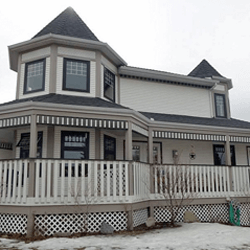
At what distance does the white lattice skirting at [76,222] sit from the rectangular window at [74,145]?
231 cm

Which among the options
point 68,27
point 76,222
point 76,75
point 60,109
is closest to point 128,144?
point 60,109

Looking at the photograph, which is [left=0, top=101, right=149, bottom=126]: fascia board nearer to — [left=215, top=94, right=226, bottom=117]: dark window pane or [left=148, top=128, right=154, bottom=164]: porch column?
[left=148, top=128, right=154, bottom=164]: porch column

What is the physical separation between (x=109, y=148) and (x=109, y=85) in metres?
2.72

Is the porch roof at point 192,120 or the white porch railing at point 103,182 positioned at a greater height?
the porch roof at point 192,120

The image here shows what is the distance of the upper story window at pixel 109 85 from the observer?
12.0 m

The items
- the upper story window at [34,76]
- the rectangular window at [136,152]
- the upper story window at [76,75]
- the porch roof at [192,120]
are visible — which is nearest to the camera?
the upper story window at [76,75]

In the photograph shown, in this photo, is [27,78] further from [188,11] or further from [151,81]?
[188,11]

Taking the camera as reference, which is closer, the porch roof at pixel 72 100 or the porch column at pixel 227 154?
the porch roof at pixel 72 100

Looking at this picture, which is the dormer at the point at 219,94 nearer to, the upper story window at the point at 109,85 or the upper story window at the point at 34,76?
the upper story window at the point at 109,85

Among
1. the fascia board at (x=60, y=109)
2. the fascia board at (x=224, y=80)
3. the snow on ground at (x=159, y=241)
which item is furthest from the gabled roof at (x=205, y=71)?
the snow on ground at (x=159, y=241)

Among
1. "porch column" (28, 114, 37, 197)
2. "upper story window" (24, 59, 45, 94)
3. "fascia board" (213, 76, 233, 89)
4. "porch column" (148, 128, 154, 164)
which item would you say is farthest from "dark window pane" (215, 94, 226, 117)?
"porch column" (28, 114, 37, 197)

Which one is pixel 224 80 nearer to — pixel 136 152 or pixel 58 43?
pixel 136 152

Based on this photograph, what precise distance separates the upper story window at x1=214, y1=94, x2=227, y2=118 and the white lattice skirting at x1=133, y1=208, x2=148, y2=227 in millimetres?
7618

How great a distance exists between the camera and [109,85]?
1230 cm
